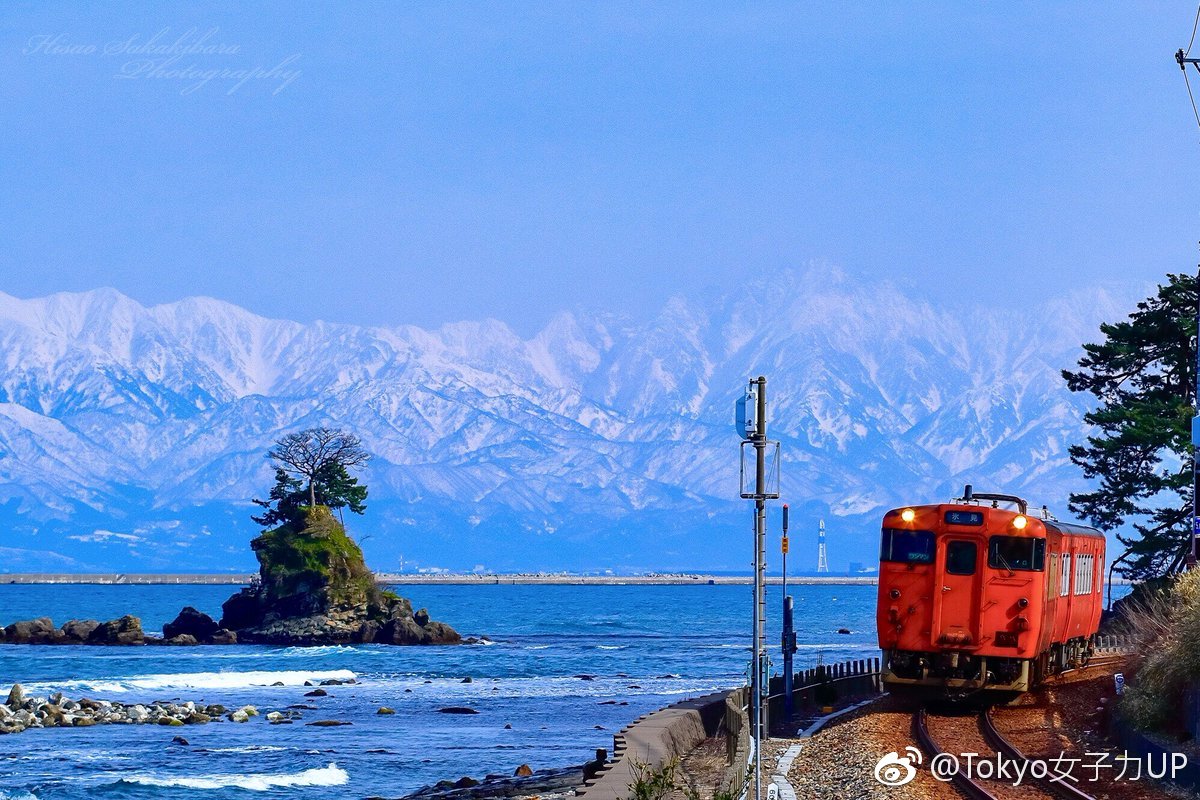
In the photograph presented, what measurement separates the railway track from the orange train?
94cm

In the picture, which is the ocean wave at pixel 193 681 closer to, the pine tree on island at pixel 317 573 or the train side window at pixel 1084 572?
the pine tree on island at pixel 317 573

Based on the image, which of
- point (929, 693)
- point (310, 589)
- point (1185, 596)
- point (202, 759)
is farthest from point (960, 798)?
point (310, 589)

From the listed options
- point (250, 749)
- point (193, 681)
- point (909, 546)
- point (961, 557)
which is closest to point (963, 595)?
point (961, 557)

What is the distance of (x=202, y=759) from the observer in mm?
48438

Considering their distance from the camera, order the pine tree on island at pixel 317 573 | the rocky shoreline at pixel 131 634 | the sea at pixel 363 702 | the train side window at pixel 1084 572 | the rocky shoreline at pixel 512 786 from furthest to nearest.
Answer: the rocky shoreline at pixel 131 634, the pine tree on island at pixel 317 573, the sea at pixel 363 702, the rocky shoreline at pixel 512 786, the train side window at pixel 1084 572

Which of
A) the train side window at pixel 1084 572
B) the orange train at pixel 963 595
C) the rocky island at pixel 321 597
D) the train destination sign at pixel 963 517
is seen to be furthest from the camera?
the rocky island at pixel 321 597

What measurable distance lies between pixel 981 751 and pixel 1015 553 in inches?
245

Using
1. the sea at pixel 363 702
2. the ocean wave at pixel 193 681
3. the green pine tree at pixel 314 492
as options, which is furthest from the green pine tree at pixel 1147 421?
the green pine tree at pixel 314 492

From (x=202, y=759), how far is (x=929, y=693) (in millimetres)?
22663

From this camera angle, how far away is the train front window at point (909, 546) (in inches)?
1266

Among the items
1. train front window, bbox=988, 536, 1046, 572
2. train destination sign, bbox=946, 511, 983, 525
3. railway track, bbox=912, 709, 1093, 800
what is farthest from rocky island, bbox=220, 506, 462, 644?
train front window, bbox=988, 536, 1046, 572

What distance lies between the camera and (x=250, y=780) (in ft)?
144

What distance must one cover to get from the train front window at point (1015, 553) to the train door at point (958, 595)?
344 millimetres

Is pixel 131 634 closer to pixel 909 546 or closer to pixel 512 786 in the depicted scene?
pixel 512 786
